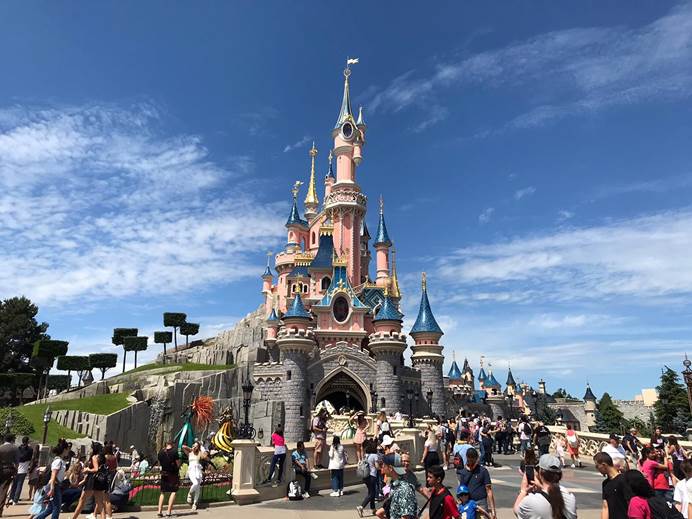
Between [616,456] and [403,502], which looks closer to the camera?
[403,502]

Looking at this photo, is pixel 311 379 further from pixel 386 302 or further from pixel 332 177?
pixel 332 177

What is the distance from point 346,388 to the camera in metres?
38.3

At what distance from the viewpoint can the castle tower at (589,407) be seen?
80688 millimetres

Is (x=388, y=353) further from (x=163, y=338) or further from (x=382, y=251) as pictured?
(x=163, y=338)

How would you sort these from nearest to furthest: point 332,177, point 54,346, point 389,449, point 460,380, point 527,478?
1. point 527,478
2. point 389,449
3. point 54,346
4. point 332,177
5. point 460,380

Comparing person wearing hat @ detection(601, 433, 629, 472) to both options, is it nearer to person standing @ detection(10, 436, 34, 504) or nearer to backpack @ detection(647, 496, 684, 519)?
backpack @ detection(647, 496, 684, 519)

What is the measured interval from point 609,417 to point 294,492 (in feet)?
245

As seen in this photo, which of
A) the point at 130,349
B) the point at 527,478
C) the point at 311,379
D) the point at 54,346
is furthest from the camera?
the point at 130,349

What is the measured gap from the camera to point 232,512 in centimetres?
1078

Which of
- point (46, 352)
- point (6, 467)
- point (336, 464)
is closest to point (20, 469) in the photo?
point (6, 467)

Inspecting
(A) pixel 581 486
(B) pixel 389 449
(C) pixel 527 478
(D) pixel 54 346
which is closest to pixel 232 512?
(B) pixel 389 449

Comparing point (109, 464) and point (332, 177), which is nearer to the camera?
point (109, 464)

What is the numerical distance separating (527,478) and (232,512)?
7232 millimetres

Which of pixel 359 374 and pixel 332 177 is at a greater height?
pixel 332 177
